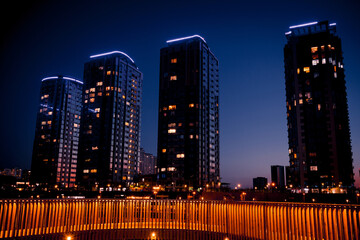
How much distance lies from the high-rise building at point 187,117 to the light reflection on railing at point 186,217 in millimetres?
97096

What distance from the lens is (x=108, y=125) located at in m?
135

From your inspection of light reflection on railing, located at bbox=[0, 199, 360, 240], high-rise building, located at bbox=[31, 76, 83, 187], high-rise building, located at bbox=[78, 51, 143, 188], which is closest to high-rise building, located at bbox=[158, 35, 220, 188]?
high-rise building, located at bbox=[78, 51, 143, 188]

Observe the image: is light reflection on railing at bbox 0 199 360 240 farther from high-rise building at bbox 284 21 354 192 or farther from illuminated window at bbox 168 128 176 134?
illuminated window at bbox 168 128 176 134

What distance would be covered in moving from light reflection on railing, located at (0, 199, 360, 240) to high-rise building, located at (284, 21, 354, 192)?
86.5 meters

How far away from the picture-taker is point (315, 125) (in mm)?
99188

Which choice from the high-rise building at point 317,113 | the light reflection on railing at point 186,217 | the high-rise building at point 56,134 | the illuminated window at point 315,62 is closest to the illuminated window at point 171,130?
the high-rise building at point 317,113

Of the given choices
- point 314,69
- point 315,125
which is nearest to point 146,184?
point 315,125

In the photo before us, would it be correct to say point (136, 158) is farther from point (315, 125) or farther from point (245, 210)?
point (245, 210)

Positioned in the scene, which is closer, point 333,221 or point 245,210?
point 333,221

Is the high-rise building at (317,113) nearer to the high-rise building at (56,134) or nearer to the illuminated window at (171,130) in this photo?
the illuminated window at (171,130)

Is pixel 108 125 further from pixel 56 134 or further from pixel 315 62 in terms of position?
pixel 315 62

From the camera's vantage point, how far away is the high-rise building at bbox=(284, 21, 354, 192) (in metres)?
94.6

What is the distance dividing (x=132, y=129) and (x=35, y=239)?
449 ft

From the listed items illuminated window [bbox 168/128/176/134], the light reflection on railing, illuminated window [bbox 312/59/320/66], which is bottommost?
the light reflection on railing
